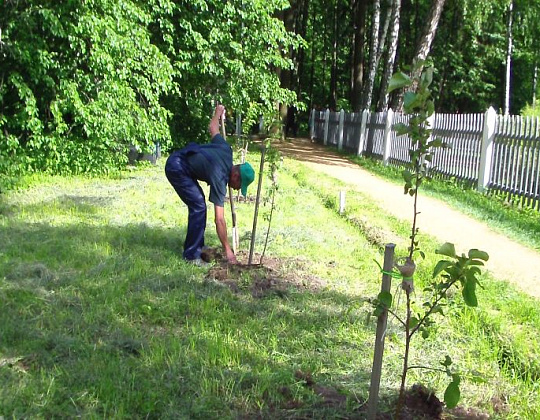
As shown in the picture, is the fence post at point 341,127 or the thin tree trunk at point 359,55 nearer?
the fence post at point 341,127

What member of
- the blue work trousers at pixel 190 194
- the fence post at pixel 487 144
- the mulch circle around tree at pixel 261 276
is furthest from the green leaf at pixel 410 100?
the fence post at pixel 487 144

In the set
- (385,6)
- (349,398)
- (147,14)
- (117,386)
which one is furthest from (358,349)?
(385,6)

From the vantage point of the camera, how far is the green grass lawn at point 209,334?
3.77 meters

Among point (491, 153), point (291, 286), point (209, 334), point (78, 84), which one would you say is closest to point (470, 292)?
point (209, 334)

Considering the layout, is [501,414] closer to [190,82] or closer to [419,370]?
[419,370]

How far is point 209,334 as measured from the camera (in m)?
4.75

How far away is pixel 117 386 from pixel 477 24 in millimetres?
26978

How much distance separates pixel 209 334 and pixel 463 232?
19.8 ft

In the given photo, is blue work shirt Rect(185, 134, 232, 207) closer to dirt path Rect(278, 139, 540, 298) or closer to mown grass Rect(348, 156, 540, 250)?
dirt path Rect(278, 139, 540, 298)

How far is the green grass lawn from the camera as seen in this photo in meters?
3.77

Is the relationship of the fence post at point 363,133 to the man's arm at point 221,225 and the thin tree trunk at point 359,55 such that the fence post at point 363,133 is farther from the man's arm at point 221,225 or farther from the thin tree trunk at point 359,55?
the man's arm at point 221,225

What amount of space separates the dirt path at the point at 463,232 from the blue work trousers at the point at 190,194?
341 cm

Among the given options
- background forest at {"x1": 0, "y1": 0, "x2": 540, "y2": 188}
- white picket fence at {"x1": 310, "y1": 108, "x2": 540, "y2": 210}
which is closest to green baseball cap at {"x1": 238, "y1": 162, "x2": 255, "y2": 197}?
background forest at {"x1": 0, "y1": 0, "x2": 540, "y2": 188}

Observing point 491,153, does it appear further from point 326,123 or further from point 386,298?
point 326,123
